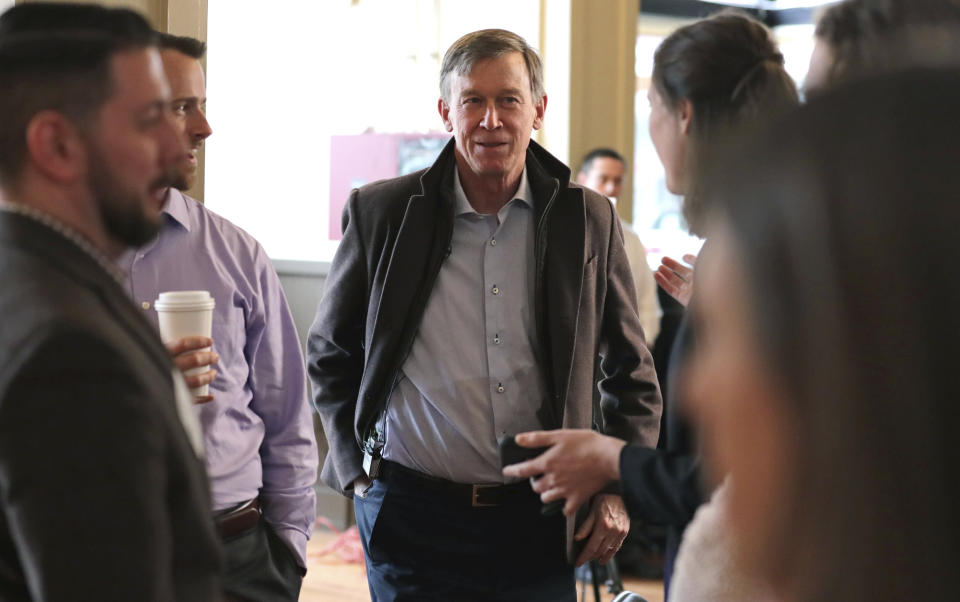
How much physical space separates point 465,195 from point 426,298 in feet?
0.93

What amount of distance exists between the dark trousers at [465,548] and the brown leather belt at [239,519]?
1.13 ft

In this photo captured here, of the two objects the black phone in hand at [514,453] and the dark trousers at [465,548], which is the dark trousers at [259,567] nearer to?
the dark trousers at [465,548]

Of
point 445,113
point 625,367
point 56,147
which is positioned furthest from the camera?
point 445,113

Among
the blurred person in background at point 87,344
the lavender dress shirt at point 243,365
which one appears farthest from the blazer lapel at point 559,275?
the blurred person in background at point 87,344

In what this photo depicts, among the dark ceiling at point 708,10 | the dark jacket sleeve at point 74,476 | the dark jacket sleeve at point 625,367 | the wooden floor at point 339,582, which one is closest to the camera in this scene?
the dark jacket sleeve at point 74,476

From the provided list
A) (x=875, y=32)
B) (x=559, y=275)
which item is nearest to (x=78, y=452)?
(x=875, y=32)

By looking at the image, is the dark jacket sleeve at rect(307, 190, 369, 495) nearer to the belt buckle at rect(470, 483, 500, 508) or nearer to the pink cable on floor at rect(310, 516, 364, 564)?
the belt buckle at rect(470, 483, 500, 508)

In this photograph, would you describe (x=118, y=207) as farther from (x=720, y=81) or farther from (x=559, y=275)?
(x=559, y=275)

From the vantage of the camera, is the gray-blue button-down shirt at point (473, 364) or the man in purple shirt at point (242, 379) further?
the gray-blue button-down shirt at point (473, 364)

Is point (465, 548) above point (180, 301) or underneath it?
underneath

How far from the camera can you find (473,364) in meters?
2.42

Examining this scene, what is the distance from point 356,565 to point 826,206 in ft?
16.6

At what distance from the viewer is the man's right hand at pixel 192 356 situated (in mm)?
1733

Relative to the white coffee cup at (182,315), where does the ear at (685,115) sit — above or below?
above
